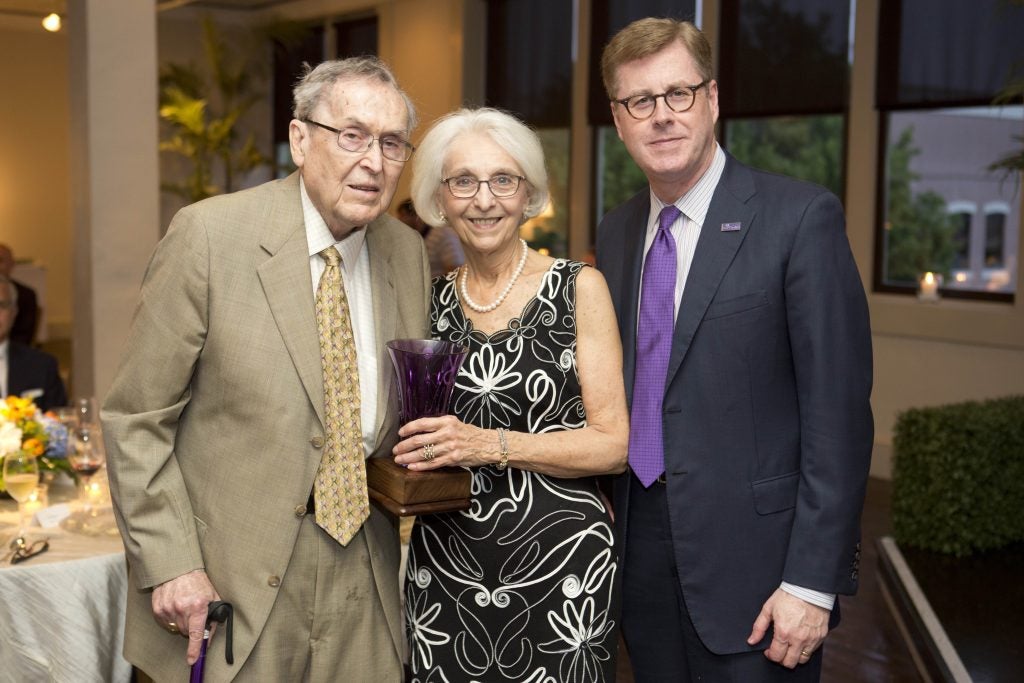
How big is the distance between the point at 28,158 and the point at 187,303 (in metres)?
15.0

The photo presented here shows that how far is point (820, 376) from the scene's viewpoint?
6.77 ft

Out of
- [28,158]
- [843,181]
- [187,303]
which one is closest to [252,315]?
[187,303]

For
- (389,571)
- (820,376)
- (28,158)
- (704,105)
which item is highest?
(28,158)

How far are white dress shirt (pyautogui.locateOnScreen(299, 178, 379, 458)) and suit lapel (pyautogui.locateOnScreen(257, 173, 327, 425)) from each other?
2cm

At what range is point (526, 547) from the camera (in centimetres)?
223

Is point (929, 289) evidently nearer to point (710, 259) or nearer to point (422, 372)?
point (710, 259)

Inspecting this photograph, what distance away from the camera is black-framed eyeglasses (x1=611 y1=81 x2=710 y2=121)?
7.14 feet

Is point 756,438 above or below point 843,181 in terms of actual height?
below

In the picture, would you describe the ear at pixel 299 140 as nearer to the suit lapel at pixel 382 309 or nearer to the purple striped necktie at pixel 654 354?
the suit lapel at pixel 382 309

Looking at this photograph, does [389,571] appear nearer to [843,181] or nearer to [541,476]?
[541,476]

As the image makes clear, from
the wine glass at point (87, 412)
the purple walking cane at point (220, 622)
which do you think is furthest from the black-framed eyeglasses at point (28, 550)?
the purple walking cane at point (220, 622)

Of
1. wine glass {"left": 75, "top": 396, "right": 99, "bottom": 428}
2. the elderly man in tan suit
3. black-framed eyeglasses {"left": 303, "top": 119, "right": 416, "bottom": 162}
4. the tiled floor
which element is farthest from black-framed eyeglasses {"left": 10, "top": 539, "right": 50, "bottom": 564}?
the tiled floor

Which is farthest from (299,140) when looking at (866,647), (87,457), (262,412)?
(866,647)

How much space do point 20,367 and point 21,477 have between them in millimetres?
1902
